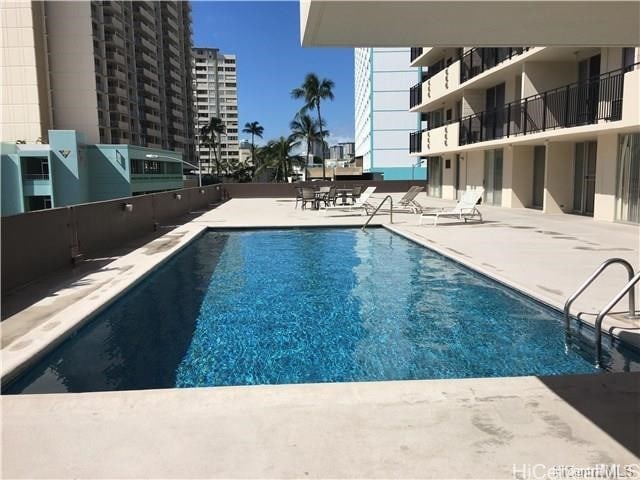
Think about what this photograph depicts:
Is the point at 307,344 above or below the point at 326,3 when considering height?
below

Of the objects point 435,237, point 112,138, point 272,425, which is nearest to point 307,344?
point 272,425

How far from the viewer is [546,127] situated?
18.3m

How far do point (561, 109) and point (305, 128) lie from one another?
47.5 metres

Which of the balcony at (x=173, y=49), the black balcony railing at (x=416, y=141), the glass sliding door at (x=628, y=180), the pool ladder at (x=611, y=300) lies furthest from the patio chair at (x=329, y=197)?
the balcony at (x=173, y=49)

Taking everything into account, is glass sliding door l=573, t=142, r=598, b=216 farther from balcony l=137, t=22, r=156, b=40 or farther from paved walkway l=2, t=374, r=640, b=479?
balcony l=137, t=22, r=156, b=40

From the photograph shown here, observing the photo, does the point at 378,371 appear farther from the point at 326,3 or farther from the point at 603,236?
the point at 603,236

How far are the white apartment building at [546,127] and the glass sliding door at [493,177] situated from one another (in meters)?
0.05

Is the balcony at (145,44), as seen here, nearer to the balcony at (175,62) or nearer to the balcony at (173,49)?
the balcony at (175,62)

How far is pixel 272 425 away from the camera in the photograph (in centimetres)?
328

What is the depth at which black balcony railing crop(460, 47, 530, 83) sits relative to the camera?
70.4 ft

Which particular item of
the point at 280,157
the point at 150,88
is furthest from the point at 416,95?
the point at 150,88

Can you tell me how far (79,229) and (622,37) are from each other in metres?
9.16

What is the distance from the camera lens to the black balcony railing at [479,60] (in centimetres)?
2147

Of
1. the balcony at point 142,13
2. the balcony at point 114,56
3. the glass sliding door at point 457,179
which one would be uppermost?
the balcony at point 142,13
